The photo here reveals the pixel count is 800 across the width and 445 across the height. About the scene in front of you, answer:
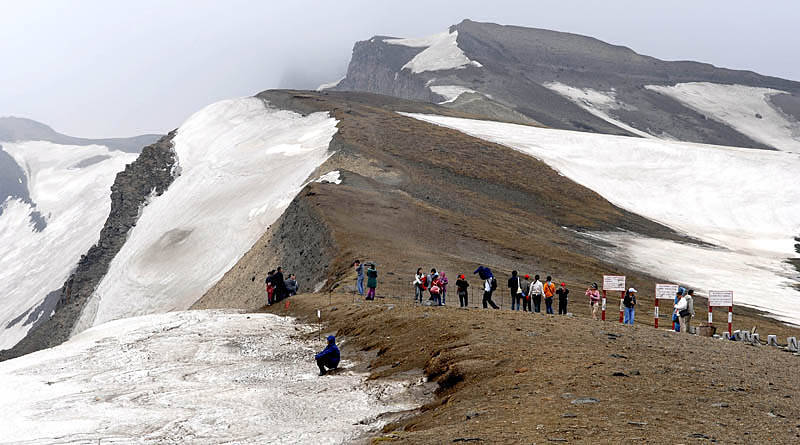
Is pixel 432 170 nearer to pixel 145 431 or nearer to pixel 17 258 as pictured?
pixel 145 431

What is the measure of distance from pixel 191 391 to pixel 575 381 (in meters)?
9.80

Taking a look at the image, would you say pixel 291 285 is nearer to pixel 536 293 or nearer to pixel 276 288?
pixel 276 288

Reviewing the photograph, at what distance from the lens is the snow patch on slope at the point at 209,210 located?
6241 centimetres

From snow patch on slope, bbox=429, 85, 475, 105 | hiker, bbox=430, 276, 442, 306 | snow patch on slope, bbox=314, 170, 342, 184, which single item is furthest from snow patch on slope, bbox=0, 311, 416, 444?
snow patch on slope, bbox=429, 85, 475, 105

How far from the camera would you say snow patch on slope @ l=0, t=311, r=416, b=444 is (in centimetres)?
1605

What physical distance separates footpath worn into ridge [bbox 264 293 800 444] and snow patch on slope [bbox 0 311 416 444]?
1.36 m

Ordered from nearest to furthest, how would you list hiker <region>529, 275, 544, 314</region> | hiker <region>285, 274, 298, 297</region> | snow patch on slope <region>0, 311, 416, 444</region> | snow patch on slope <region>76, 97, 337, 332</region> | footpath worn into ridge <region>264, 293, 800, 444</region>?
footpath worn into ridge <region>264, 293, 800, 444</region> → snow patch on slope <region>0, 311, 416, 444</region> → hiker <region>529, 275, 544, 314</region> → hiker <region>285, 274, 298, 297</region> → snow patch on slope <region>76, 97, 337, 332</region>

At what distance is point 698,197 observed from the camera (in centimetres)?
9106

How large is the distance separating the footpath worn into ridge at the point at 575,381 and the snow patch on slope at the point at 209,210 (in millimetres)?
38621

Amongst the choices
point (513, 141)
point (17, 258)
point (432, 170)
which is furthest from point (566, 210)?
point (17, 258)

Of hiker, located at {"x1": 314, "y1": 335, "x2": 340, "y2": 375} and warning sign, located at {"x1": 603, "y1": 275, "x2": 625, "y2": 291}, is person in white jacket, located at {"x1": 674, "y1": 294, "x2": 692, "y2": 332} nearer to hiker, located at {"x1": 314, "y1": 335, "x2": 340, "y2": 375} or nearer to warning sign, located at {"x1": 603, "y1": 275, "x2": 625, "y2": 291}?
warning sign, located at {"x1": 603, "y1": 275, "x2": 625, "y2": 291}

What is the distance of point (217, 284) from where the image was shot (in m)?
55.3

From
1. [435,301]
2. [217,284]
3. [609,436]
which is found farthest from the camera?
[217,284]

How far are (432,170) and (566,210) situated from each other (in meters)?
12.8
